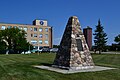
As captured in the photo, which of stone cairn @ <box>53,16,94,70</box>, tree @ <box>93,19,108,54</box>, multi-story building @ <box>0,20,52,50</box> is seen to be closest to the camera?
stone cairn @ <box>53,16,94,70</box>

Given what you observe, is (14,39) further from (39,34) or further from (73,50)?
(73,50)

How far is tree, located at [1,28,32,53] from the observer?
219 feet

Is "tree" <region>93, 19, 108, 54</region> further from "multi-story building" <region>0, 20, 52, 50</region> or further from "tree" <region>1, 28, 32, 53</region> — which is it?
"multi-story building" <region>0, 20, 52, 50</region>

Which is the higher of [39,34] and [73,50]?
[39,34]

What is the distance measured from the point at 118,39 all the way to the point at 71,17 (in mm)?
75923

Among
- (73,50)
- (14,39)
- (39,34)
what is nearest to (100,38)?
(14,39)

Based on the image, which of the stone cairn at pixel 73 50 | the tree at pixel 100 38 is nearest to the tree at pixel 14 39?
the tree at pixel 100 38

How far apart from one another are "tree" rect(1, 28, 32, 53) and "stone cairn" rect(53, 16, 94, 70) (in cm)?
5225

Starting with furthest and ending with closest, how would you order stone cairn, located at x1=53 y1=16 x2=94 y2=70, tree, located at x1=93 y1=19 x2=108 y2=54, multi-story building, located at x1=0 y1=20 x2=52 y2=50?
multi-story building, located at x1=0 y1=20 x2=52 y2=50 < tree, located at x1=93 y1=19 x2=108 y2=54 < stone cairn, located at x1=53 y1=16 x2=94 y2=70

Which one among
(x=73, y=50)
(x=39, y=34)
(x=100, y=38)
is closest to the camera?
(x=73, y=50)

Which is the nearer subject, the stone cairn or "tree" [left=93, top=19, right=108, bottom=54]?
the stone cairn

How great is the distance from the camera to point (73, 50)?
49.3ft

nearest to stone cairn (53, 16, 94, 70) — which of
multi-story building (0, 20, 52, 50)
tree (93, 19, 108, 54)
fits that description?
tree (93, 19, 108, 54)

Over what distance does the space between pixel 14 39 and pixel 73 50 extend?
177 feet
